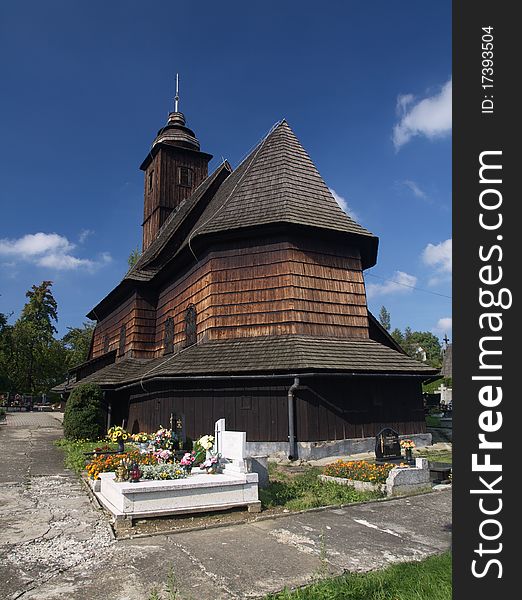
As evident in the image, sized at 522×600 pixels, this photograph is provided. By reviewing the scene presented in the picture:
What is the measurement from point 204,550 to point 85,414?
1449 centimetres

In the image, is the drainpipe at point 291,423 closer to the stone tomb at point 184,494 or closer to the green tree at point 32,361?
the stone tomb at point 184,494

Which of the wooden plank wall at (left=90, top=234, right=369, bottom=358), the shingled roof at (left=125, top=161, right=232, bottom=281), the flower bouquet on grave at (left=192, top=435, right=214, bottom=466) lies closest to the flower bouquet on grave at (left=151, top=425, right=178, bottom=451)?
the flower bouquet on grave at (left=192, top=435, right=214, bottom=466)

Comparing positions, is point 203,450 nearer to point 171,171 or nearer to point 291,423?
point 291,423

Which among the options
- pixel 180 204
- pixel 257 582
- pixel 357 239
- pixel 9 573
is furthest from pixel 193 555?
pixel 180 204

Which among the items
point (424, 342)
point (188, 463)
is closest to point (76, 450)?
point (188, 463)

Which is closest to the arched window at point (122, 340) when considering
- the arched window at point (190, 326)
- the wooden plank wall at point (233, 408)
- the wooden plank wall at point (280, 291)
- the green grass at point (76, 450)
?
A: the arched window at point (190, 326)

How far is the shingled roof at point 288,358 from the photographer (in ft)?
47.4

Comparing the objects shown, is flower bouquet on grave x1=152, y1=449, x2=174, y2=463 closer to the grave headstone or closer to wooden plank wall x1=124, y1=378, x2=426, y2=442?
the grave headstone

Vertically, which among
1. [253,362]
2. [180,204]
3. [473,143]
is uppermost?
[180,204]

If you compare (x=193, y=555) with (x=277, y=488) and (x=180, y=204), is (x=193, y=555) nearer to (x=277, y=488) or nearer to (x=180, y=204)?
(x=277, y=488)

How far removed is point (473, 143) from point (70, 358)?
A: 61.6 meters

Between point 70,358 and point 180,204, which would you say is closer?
point 180,204

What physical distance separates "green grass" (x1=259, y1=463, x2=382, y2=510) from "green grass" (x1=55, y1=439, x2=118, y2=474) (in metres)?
5.35

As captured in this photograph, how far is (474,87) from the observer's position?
3256mm
